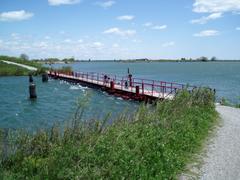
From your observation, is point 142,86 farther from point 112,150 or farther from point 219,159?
point 112,150

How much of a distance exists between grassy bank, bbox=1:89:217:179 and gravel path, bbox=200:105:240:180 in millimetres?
508

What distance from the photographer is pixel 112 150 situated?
8297 mm

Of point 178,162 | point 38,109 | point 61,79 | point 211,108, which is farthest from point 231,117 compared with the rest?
point 61,79

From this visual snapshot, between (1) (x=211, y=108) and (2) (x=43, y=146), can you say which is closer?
(2) (x=43, y=146)

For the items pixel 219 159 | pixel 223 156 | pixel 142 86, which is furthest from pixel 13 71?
pixel 219 159

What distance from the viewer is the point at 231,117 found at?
17328 millimetres

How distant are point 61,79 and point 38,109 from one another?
34.2 metres

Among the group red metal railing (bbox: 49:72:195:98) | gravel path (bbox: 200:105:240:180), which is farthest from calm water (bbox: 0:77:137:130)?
gravel path (bbox: 200:105:240:180)

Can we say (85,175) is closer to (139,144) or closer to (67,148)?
(67,148)

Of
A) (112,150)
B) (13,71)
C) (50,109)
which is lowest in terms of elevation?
(50,109)

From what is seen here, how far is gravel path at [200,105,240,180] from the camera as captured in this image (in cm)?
857

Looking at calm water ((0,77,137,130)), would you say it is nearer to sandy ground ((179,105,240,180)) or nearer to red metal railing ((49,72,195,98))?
red metal railing ((49,72,195,98))

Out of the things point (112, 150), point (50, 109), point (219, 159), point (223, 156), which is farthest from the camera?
point (50, 109)

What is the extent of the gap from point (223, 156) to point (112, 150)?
12.3 ft
